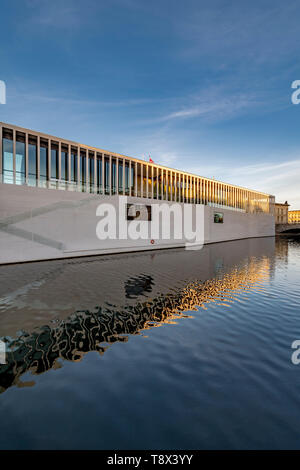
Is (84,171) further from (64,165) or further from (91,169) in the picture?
(64,165)

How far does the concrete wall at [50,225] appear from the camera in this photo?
20.2 metres

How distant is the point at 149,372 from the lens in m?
5.09

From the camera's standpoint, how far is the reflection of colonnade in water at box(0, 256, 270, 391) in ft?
17.7

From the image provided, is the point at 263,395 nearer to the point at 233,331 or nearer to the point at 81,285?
the point at 233,331

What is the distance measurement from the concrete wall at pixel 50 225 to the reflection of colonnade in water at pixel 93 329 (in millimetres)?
14820

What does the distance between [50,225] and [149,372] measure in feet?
66.6

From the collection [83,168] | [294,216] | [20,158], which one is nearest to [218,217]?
[83,168]

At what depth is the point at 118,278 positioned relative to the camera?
579 inches

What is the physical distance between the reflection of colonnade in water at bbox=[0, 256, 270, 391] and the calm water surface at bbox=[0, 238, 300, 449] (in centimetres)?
3

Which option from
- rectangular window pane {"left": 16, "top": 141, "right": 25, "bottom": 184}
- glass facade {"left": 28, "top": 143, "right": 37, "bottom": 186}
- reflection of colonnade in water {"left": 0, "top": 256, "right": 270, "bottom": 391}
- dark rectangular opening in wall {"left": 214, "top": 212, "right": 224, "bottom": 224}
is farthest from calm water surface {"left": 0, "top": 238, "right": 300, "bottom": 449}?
dark rectangular opening in wall {"left": 214, "top": 212, "right": 224, "bottom": 224}

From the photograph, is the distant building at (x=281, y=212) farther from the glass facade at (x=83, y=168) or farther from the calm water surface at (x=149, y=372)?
the calm water surface at (x=149, y=372)

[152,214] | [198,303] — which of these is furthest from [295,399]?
[152,214]

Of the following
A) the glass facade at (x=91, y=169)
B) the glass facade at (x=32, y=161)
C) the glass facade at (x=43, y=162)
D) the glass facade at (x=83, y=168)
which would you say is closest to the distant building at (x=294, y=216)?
the glass facade at (x=91, y=169)
